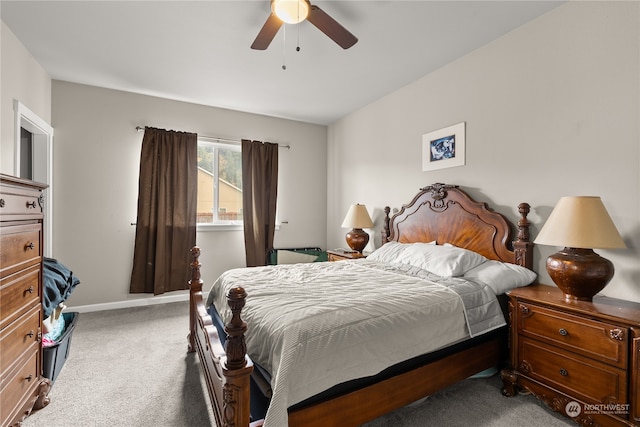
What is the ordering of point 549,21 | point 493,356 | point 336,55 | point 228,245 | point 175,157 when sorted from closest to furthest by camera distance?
point 493,356 → point 549,21 → point 336,55 → point 175,157 → point 228,245

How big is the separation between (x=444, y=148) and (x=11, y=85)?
3.88 meters

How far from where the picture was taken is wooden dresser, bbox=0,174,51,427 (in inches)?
57.1

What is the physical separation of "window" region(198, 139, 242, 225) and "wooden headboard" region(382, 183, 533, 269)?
2.22 metres

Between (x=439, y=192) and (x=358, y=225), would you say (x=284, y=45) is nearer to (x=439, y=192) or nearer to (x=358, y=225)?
(x=439, y=192)

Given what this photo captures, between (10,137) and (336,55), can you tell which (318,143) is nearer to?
(336,55)

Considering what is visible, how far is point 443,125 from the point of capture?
3.09 meters

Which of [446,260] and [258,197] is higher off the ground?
[258,197]

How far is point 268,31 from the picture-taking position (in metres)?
2.02

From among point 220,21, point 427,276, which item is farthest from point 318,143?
point 427,276

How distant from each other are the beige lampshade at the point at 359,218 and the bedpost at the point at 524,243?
5.62ft

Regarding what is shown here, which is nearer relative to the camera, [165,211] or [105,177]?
[105,177]

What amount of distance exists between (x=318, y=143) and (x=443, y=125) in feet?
7.60

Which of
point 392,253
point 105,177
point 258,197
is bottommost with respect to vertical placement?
point 392,253

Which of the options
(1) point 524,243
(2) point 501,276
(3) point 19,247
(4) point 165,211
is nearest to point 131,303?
(4) point 165,211
